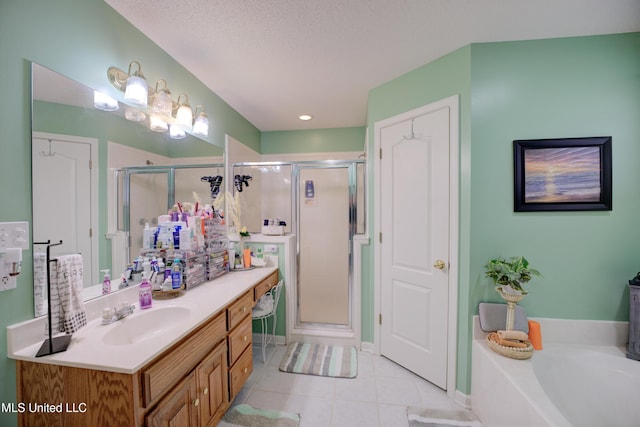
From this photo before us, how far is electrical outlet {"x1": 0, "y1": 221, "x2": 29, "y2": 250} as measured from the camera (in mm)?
892

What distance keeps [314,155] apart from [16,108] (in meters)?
2.68

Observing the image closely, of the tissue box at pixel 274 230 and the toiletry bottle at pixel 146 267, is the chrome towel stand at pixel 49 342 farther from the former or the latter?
the tissue box at pixel 274 230

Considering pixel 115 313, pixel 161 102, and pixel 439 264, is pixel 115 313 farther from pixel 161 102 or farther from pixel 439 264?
pixel 439 264

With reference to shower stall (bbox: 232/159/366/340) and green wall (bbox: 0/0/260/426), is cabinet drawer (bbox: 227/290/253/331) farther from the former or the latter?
shower stall (bbox: 232/159/366/340)

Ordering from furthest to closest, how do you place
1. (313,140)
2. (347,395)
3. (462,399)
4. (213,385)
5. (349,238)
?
(313,140) → (349,238) → (347,395) → (462,399) → (213,385)

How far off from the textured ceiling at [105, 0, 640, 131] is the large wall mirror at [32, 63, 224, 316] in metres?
0.61

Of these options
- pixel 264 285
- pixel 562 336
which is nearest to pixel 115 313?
pixel 264 285

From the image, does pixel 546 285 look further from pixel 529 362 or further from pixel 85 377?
pixel 85 377

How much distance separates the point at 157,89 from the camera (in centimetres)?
160

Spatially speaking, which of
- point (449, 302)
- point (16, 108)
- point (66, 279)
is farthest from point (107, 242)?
point (449, 302)

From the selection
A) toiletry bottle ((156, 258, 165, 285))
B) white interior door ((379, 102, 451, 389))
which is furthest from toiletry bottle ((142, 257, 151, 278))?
white interior door ((379, 102, 451, 389))

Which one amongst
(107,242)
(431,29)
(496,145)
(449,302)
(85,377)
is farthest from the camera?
(449,302)

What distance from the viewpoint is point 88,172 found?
3.90 ft

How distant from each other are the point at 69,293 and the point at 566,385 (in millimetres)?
2530
